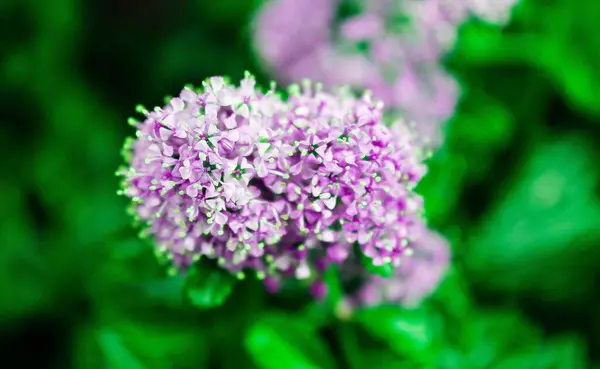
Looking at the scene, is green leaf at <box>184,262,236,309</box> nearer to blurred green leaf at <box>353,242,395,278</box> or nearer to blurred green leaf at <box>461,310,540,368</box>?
blurred green leaf at <box>353,242,395,278</box>

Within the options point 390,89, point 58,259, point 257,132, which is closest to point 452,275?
point 390,89

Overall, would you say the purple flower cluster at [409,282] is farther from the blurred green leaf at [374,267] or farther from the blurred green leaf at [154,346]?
the blurred green leaf at [154,346]

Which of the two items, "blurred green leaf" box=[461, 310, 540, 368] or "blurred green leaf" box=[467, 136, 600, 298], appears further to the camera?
"blurred green leaf" box=[467, 136, 600, 298]

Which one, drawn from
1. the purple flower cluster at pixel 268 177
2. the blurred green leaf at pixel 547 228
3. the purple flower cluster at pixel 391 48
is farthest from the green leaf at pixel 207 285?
the blurred green leaf at pixel 547 228

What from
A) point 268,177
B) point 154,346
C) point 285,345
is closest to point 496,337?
point 285,345

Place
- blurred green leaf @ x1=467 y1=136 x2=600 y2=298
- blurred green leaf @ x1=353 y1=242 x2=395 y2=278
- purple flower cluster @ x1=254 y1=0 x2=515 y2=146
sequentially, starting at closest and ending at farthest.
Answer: blurred green leaf @ x1=353 y1=242 x2=395 y2=278 → purple flower cluster @ x1=254 y1=0 x2=515 y2=146 → blurred green leaf @ x1=467 y1=136 x2=600 y2=298

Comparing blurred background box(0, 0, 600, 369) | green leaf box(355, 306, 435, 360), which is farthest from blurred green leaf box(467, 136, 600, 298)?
green leaf box(355, 306, 435, 360)

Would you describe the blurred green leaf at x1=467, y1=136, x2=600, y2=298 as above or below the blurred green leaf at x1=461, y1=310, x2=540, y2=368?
above
